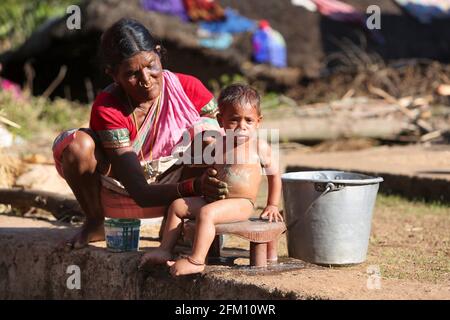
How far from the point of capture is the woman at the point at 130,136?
184 inches

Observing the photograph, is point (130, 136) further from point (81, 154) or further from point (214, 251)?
point (214, 251)

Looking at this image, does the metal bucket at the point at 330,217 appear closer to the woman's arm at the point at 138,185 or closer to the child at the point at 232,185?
the child at the point at 232,185

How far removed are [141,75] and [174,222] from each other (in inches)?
31.1

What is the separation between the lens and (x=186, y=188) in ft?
15.1

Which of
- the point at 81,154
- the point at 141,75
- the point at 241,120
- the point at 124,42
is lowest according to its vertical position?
the point at 81,154

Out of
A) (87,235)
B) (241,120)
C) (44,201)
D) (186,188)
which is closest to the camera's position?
(241,120)

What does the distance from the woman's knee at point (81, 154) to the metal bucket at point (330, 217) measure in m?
1.05

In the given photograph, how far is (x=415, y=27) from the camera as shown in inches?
518

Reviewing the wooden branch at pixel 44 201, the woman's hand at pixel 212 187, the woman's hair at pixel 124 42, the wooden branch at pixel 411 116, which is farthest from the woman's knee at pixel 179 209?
the wooden branch at pixel 411 116

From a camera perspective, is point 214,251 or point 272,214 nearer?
point 272,214

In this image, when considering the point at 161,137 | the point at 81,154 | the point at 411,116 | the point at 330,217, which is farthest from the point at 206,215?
the point at 411,116

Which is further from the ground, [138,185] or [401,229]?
[138,185]

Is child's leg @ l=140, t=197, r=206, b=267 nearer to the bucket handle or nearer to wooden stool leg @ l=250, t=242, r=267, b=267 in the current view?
wooden stool leg @ l=250, t=242, r=267, b=267

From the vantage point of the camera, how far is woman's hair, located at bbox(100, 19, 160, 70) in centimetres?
464
